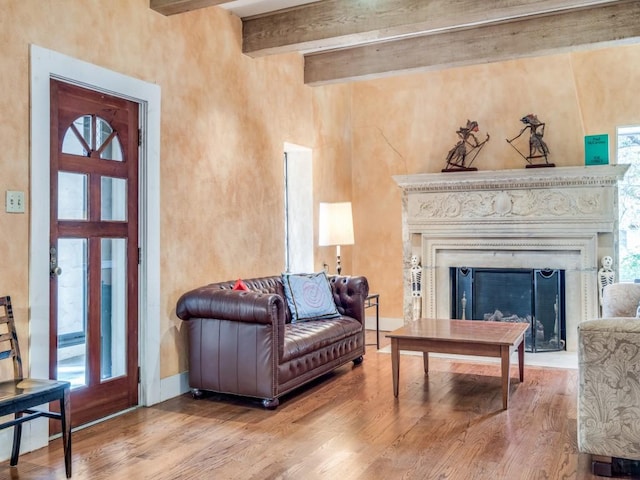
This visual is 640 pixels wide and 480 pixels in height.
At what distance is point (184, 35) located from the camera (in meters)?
4.02

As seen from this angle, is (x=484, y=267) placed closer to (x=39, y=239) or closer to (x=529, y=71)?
(x=529, y=71)

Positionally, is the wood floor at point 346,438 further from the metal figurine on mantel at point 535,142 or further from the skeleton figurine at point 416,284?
the metal figurine on mantel at point 535,142

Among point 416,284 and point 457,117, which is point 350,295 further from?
point 457,117

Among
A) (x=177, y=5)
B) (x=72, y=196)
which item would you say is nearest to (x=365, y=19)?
(x=177, y=5)

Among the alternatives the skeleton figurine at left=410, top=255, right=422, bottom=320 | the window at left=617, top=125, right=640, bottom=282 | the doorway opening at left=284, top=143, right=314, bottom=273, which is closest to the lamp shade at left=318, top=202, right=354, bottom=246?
the doorway opening at left=284, top=143, right=314, bottom=273

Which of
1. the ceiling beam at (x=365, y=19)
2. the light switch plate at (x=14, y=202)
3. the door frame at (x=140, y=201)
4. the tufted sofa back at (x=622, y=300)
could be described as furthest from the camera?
the tufted sofa back at (x=622, y=300)

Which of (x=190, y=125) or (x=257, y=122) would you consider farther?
(x=257, y=122)

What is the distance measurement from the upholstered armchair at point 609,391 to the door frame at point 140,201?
8.69 ft

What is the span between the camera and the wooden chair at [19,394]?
2.35m

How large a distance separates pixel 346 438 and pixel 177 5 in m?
2.94

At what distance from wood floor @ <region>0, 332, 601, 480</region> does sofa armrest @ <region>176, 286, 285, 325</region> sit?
60 centimetres

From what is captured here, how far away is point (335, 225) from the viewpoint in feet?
18.1

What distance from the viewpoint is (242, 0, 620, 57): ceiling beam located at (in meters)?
3.70

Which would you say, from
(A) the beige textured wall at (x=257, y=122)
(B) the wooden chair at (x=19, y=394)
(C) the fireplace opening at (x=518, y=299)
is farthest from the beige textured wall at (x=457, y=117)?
(B) the wooden chair at (x=19, y=394)
